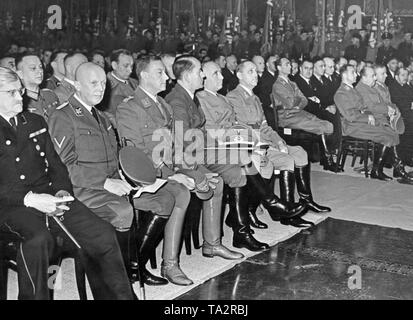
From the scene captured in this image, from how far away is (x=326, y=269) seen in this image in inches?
140

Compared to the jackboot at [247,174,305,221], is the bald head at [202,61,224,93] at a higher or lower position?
higher

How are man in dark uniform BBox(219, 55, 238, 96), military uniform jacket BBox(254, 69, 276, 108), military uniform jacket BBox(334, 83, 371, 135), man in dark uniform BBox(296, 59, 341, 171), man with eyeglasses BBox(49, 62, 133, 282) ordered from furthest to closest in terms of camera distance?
man in dark uniform BBox(219, 55, 238, 96)
man in dark uniform BBox(296, 59, 341, 171)
military uniform jacket BBox(334, 83, 371, 135)
military uniform jacket BBox(254, 69, 276, 108)
man with eyeglasses BBox(49, 62, 133, 282)

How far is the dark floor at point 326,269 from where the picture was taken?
3.19 metres

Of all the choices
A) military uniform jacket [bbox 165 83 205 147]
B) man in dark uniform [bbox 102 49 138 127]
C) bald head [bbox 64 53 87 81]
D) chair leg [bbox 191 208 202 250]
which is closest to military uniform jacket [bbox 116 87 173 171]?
military uniform jacket [bbox 165 83 205 147]

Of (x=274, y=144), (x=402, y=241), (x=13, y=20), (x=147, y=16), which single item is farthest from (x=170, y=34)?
(x=402, y=241)

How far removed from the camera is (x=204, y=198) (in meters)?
3.61

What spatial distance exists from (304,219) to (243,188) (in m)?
0.82

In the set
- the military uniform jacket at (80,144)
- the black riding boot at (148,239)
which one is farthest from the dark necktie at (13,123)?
the black riding boot at (148,239)

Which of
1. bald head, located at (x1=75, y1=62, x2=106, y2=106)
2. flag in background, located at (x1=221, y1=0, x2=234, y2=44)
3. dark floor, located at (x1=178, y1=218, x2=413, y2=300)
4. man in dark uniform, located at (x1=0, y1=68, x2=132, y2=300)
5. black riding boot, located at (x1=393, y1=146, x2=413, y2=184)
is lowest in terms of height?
dark floor, located at (x1=178, y1=218, x2=413, y2=300)

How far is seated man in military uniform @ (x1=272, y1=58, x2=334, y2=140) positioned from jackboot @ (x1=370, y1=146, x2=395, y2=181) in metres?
0.64

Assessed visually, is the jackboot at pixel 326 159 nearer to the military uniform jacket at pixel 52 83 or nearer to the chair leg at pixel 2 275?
the military uniform jacket at pixel 52 83

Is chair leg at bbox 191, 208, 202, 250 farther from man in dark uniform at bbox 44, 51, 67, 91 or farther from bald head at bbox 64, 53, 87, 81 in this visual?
man in dark uniform at bbox 44, 51, 67, 91

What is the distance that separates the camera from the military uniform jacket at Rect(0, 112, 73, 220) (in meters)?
2.64

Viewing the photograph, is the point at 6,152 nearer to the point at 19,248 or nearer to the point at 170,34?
the point at 19,248
